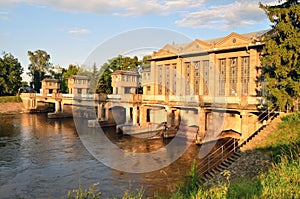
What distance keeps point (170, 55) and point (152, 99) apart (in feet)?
29.5

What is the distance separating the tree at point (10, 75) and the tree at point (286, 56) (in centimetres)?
7925

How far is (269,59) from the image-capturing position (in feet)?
72.9

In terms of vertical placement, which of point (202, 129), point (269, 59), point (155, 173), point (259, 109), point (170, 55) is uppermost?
point (170, 55)

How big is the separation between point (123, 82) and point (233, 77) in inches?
1069

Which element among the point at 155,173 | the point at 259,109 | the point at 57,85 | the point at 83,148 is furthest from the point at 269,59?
the point at 57,85

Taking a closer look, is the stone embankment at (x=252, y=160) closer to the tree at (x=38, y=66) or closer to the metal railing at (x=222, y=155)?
the metal railing at (x=222, y=155)

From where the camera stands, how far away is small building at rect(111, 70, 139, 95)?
5725cm

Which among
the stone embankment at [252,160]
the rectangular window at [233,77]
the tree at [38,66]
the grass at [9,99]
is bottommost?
the stone embankment at [252,160]

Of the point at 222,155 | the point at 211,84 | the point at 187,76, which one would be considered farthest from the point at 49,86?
the point at 222,155

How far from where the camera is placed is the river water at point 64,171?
17.9 metres

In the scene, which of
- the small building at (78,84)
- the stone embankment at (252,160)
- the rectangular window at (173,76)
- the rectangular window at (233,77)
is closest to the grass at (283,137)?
the stone embankment at (252,160)

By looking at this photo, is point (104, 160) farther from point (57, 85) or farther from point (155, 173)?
point (57, 85)

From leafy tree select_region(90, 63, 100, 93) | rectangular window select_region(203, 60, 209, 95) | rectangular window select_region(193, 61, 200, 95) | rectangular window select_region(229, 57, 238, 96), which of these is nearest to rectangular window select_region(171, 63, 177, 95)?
rectangular window select_region(193, 61, 200, 95)

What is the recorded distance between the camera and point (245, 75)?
1375 inches
